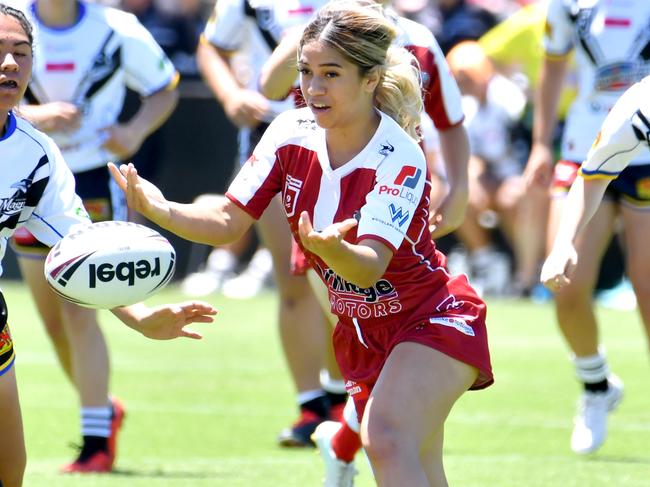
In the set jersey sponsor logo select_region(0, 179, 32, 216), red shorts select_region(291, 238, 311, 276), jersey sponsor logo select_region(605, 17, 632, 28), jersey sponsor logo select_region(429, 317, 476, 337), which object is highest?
jersey sponsor logo select_region(0, 179, 32, 216)

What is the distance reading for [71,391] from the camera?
8.66m

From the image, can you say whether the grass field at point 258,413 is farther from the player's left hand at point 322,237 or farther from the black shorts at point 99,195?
the player's left hand at point 322,237

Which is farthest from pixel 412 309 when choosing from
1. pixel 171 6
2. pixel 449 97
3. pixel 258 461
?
pixel 171 6

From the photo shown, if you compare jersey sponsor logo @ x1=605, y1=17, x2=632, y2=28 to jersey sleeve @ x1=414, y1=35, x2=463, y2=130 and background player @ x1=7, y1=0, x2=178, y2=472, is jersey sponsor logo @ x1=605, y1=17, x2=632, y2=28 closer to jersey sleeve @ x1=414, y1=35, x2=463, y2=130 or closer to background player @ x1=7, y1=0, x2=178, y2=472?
jersey sleeve @ x1=414, y1=35, x2=463, y2=130

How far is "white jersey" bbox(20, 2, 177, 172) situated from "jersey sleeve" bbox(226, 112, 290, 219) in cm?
206

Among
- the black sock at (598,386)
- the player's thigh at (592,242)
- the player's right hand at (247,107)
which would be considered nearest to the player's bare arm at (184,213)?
the player's right hand at (247,107)

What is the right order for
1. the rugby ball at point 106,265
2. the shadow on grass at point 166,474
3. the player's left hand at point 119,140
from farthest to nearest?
the player's left hand at point 119,140
the shadow on grass at point 166,474
the rugby ball at point 106,265

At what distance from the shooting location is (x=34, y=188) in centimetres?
436

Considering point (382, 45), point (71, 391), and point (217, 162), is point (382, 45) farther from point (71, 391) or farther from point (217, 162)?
point (217, 162)

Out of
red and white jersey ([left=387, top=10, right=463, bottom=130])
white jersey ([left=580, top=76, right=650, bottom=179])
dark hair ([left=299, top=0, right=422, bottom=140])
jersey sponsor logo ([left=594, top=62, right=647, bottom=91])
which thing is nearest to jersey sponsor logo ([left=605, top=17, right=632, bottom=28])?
jersey sponsor logo ([left=594, top=62, right=647, bottom=91])

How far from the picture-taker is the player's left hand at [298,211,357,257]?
3807 mm

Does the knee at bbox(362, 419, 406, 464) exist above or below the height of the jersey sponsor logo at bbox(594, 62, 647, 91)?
below

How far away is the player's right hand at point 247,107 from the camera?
664cm

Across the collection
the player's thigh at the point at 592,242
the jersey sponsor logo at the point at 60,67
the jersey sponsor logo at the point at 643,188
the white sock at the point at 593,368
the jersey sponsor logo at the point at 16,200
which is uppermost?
the jersey sponsor logo at the point at 16,200
